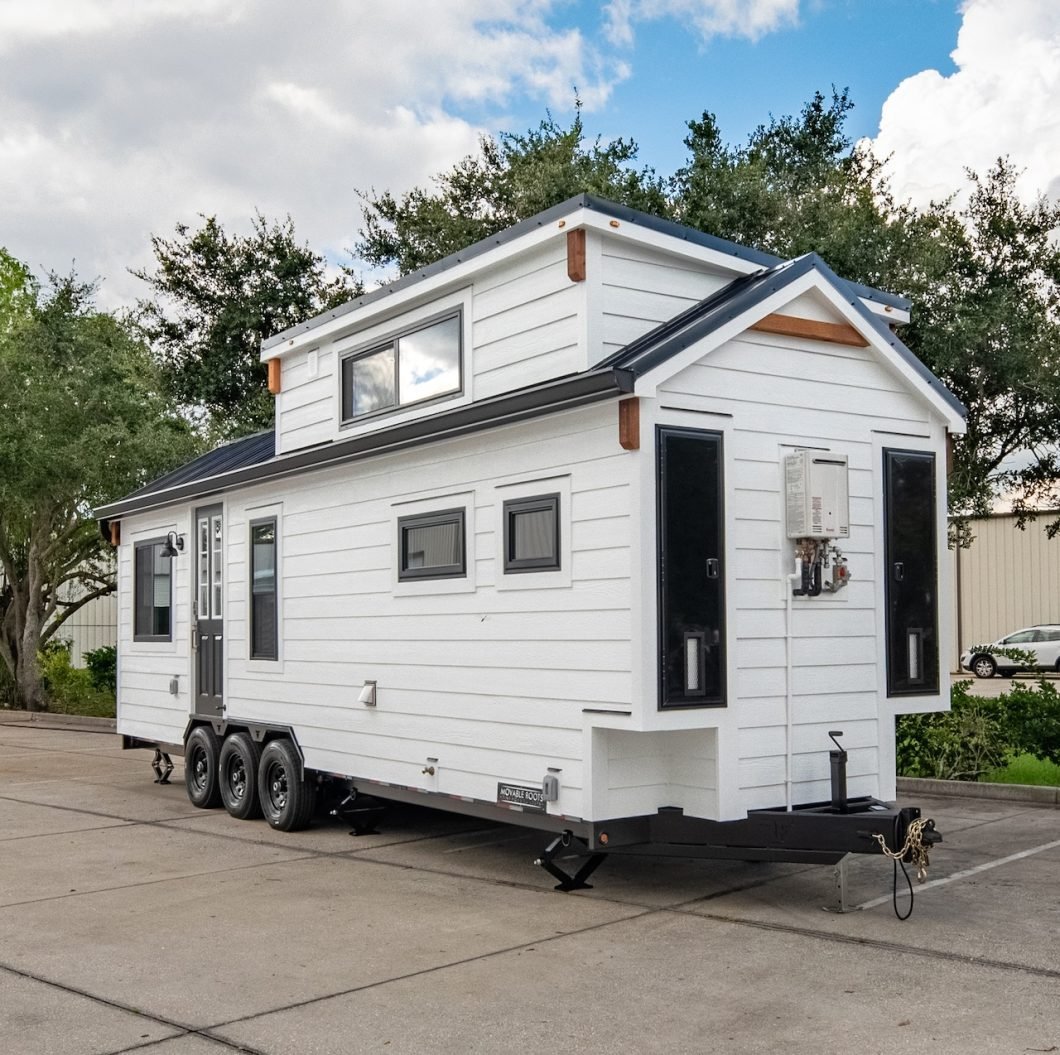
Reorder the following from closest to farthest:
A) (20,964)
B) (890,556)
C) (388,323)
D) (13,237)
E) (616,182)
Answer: (20,964) < (890,556) < (388,323) < (616,182) < (13,237)

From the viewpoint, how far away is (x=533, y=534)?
800 cm

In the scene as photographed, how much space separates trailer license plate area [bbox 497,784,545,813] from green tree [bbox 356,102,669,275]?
11.7 meters

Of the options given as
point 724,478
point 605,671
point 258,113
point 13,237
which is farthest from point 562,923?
point 13,237

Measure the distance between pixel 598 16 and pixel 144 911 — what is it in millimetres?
9065

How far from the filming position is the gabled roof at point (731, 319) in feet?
23.8

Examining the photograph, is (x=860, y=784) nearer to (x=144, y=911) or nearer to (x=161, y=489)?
(x=144, y=911)

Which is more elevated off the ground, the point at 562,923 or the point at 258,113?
the point at 258,113

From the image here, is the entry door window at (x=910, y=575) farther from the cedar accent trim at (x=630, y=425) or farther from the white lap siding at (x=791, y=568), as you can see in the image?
the cedar accent trim at (x=630, y=425)

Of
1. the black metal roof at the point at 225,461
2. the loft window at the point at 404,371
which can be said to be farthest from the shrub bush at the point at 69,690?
the loft window at the point at 404,371

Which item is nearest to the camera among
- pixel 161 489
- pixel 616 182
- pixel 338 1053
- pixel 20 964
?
pixel 338 1053

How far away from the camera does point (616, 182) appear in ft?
63.3

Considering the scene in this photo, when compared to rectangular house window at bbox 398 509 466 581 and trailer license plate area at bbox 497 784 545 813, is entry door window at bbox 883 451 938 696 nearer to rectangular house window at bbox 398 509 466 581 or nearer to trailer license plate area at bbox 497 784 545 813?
trailer license plate area at bbox 497 784 545 813

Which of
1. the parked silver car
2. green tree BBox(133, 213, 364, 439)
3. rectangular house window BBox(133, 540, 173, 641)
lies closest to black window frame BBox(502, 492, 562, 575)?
rectangular house window BBox(133, 540, 173, 641)

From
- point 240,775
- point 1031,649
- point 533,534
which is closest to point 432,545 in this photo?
point 533,534
